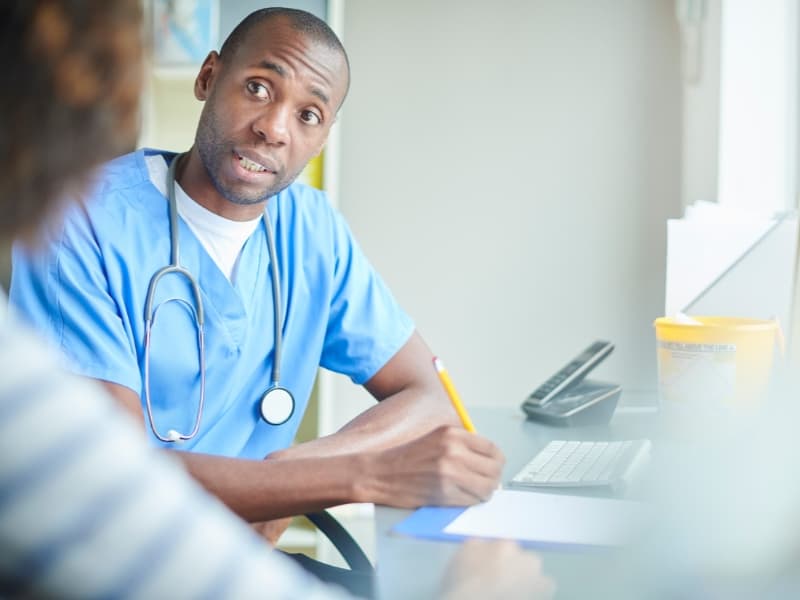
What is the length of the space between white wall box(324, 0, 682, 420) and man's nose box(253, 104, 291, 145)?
1.16m

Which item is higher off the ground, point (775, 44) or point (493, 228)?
point (775, 44)

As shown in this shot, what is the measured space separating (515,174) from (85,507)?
225 cm

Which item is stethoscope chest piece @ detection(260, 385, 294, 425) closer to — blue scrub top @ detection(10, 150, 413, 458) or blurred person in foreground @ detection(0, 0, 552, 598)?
blue scrub top @ detection(10, 150, 413, 458)

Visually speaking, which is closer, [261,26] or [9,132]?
[9,132]

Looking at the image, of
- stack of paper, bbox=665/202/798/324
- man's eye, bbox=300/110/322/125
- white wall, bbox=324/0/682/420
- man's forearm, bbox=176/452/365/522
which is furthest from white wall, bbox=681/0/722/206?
man's forearm, bbox=176/452/365/522

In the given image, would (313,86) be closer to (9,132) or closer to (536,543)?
(536,543)

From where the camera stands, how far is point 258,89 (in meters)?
1.44

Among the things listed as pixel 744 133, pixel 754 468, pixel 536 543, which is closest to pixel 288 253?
pixel 536 543

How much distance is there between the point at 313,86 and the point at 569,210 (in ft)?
4.17

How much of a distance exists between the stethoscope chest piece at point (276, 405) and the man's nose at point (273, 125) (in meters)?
0.37

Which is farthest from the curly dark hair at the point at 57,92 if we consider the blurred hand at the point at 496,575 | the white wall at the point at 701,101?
the white wall at the point at 701,101

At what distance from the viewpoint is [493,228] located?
2.58 m

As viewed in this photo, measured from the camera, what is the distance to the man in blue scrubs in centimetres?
123

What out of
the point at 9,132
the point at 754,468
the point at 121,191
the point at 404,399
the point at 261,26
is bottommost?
the point at 404,399
